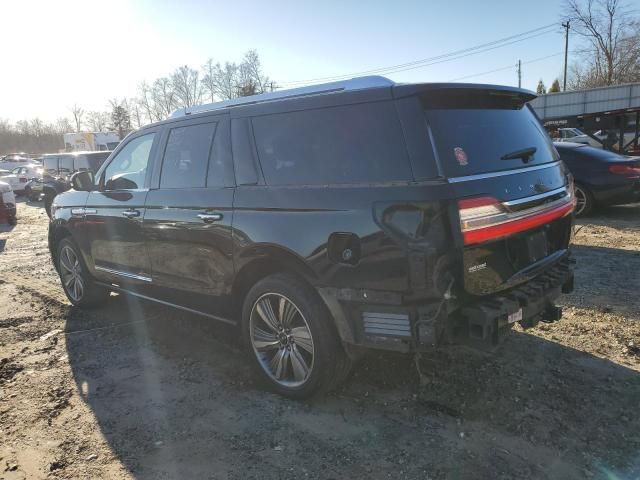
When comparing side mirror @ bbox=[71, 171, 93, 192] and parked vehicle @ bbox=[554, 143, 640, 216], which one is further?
parked vehicle @ bbox=[554, 143, 640, 216]

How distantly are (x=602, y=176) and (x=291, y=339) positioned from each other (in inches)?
308

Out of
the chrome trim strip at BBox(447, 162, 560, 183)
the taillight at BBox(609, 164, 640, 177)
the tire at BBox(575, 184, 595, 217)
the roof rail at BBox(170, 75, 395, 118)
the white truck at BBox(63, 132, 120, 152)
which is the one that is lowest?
the tire at BBox(575, 184, 595, 217)

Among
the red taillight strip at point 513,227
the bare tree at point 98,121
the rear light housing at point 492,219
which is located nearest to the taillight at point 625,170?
the red taillight strip at point 513,227

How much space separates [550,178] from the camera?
10.7ft

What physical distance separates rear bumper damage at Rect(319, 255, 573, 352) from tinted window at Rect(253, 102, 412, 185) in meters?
0.69

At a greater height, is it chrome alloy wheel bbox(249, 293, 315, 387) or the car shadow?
chrome alloy wheel bbox(249, 293, 315, 387)

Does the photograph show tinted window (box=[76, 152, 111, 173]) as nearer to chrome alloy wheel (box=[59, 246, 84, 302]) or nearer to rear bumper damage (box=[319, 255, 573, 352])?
chrome alloy wheel (box=[59, 246, 84, 302])

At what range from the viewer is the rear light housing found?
8.42 feet

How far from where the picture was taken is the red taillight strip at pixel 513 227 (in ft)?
8.50

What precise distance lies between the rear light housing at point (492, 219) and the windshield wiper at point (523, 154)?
335mm

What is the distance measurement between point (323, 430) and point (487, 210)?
1635mm

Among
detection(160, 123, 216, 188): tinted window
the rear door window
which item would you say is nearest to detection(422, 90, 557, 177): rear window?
detection(160, 123, 216, 188): tinted window

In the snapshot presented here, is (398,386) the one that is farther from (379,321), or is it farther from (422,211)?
(422,211)

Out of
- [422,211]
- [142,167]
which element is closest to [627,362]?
[422,211]
